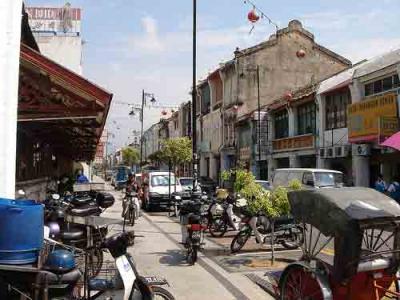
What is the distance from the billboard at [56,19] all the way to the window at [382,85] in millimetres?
28251

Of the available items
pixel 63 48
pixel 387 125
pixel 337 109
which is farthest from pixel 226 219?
pixel 63 48

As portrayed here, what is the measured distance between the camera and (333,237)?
6.20 meters

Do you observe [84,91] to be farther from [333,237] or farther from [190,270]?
[333,237]

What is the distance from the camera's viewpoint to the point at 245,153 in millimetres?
43250

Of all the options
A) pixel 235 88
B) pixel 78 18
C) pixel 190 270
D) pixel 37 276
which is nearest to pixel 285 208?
pixel 190 270

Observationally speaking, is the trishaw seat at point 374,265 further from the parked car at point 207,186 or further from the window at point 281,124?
the window at point 281,124

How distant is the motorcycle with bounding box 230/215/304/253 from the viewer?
12.6 metres

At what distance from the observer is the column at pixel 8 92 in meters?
7.34

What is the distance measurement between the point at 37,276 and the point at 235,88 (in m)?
39.9

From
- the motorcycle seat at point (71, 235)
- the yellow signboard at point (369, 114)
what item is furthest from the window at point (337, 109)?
the motorcycle seat at point (71, 235)

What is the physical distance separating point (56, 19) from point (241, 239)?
40.5 meters

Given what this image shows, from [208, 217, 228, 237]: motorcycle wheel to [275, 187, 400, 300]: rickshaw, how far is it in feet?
29.1

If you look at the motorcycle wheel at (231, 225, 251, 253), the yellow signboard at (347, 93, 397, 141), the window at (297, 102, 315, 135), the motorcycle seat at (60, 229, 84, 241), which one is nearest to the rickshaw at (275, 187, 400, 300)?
the motorcycle seat at (60, 229, 84, 241)

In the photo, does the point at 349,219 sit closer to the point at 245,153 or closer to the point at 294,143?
the point at 294,143
